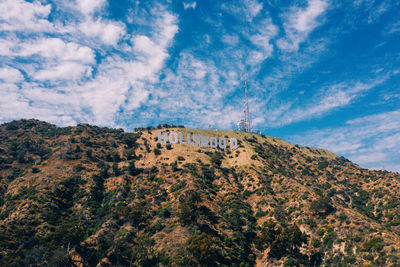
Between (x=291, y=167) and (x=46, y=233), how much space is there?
4590 inches

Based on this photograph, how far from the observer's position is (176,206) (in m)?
67.5

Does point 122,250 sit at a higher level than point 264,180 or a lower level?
lower

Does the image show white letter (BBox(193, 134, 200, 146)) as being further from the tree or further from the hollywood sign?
the tree

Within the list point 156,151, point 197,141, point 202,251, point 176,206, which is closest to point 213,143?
point 197,141

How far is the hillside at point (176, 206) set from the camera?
1913 inches

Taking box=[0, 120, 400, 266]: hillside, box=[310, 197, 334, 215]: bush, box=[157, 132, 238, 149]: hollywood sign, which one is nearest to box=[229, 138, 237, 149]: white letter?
box=[157, 132, 238, 149]: hollywood sign

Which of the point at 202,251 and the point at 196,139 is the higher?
the point at 196,139

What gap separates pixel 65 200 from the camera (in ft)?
237

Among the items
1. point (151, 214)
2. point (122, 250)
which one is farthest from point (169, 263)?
point (151, 214)

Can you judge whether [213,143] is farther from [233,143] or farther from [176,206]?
[176,206]

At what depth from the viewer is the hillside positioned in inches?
1913

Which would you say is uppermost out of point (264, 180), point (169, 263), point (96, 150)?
point (96, 150)

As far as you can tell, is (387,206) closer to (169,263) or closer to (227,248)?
(227,248)

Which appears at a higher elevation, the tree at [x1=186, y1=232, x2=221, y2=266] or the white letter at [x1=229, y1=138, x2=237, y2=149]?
the white letter at [x1=229, y1=138, x2=237, y2=149]
